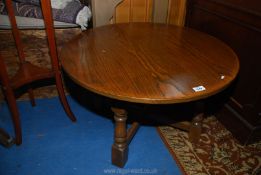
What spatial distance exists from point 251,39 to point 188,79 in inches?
27.2

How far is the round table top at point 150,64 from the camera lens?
3.51 ft

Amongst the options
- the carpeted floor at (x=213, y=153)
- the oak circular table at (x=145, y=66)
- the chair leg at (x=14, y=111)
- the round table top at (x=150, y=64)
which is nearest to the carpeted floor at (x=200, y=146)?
the carpeted floor at (x=213, y=153)

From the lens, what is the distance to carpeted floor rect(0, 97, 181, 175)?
59.9 inches

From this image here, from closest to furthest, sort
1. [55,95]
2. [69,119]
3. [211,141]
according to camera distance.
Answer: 1. [211,141]
2. [69,119]
3. [55,95]

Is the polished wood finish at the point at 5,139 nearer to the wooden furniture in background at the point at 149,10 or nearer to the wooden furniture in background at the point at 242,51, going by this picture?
the wooden furniture in background at the point at 149,10

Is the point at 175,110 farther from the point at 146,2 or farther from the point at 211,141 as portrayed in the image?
the point at 146,2

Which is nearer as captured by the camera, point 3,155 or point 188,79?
point 188,79

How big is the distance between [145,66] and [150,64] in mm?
37

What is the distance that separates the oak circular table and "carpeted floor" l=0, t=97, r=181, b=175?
14 cm

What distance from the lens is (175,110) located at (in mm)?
2031

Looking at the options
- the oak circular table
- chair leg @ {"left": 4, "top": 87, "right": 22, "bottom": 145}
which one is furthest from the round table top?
chair leg @ {"left": 4, "top": 87, "right": 22, "bottom": 145}

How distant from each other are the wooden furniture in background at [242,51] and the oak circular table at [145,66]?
0.66 feet

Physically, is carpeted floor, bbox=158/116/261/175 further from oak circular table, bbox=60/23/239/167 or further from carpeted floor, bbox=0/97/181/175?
oak circular table, bbox=60/23/239/167

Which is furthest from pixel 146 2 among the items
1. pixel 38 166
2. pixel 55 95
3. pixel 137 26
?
pixel 38 166
